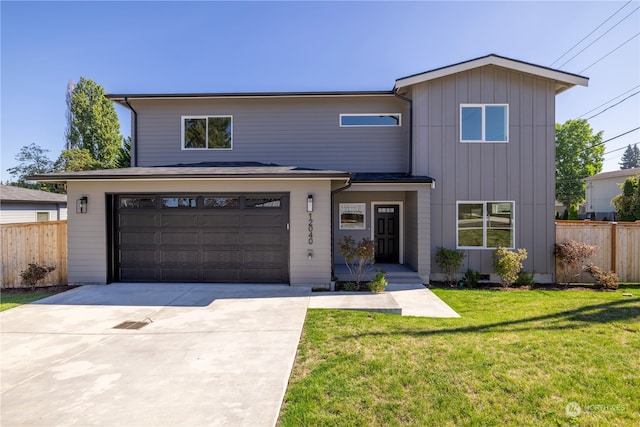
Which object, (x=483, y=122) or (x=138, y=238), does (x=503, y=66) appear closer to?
(x=483, y=122)

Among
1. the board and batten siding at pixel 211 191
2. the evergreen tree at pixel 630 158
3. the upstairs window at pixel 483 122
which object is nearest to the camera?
the board and batten siding at pixel 211 191

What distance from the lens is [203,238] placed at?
25.2 feet

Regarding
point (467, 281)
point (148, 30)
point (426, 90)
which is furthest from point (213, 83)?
point (467, 281)

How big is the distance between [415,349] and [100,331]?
4726 mm

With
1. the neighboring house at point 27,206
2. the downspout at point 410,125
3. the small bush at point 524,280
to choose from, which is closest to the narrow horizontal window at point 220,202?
the downspout at point 410,125

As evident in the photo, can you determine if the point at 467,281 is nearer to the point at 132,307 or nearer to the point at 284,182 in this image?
the point at 284,182

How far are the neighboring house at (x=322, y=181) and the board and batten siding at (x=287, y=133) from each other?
33mm

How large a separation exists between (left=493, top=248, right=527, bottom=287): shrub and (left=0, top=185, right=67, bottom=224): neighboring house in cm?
2034

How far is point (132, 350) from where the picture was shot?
403cm

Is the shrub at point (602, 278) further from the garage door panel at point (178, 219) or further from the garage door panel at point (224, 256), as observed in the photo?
the garage door panel at point (178, 219)

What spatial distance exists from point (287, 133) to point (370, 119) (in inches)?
108

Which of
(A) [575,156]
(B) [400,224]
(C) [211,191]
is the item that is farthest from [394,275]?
(A) [575,156]

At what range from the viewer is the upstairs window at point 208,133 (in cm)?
1000

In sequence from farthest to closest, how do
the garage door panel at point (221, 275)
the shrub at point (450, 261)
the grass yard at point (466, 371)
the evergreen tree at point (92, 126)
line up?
1. the evergreen tree at point (92, 126)
2. the shrub at point (450, 261)
3. the garage door panel at point (221, 275)
4. the grass yard at point (466, 371)
